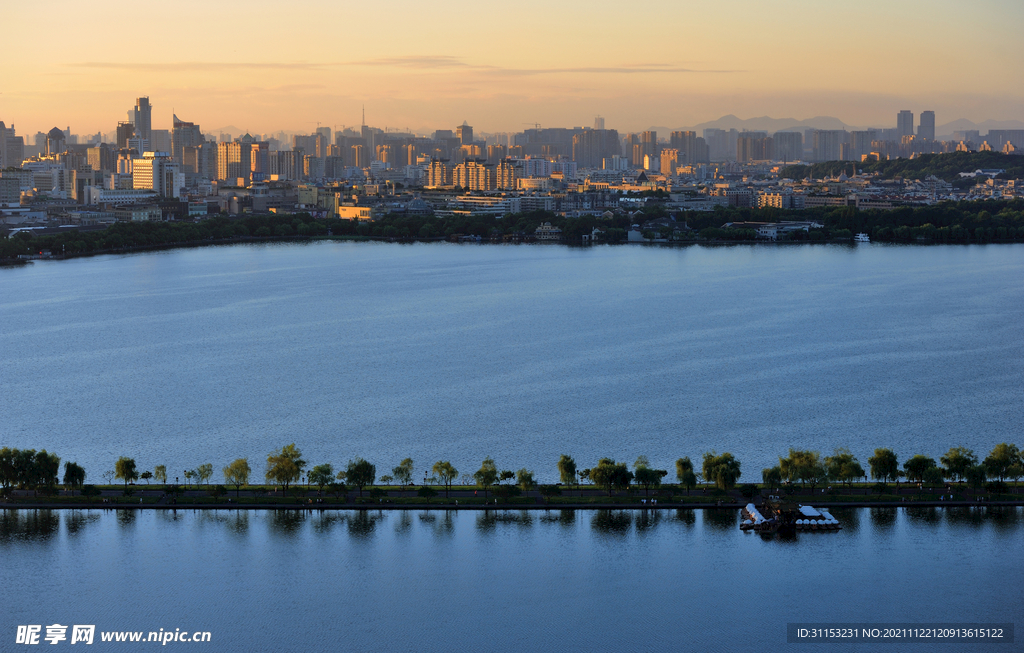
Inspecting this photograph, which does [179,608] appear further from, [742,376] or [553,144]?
[553,144]

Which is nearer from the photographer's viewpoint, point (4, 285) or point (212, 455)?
point (212, 455)

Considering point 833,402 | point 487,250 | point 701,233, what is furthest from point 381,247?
point 833,402

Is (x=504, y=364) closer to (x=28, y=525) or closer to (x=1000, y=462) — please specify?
(x=1000, y=462)

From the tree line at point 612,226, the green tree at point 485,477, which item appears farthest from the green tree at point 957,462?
the tree line at point 612,226

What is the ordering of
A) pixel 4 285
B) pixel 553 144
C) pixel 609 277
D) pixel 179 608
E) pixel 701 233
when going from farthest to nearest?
pixel 553 144 → pixel 701 233 → pixel 609 277 → pixel 4 285 → pixel 179 608

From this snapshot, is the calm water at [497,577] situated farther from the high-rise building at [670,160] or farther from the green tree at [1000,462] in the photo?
the high-rise building at [670,160]

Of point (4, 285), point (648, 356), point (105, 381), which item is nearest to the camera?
Answer: point (105, 381)
